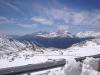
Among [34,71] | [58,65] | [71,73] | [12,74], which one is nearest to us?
[71,73]

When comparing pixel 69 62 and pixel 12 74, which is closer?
pixel 69 62

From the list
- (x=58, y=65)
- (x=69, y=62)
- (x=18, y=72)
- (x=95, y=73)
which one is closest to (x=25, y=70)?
(x=18, y=72)

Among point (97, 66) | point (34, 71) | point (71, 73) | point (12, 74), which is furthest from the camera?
point (34, 71)

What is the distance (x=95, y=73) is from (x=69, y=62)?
1490mm

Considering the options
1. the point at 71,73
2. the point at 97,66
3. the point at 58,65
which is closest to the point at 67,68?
the point at 71,73

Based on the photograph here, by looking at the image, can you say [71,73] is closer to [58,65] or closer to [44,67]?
[44,67]

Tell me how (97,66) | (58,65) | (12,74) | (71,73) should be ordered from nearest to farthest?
1. (71,73)
2. (97,66)
3. (12,74)
4. (58,65)

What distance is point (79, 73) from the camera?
29.1ft

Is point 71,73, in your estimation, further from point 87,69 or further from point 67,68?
point 87,69

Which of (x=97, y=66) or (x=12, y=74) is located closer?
(x=97, y=66)

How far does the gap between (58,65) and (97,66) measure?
658 cm

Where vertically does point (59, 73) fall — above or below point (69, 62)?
below

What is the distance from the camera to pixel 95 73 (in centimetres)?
878

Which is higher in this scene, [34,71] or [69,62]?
[69,62]
